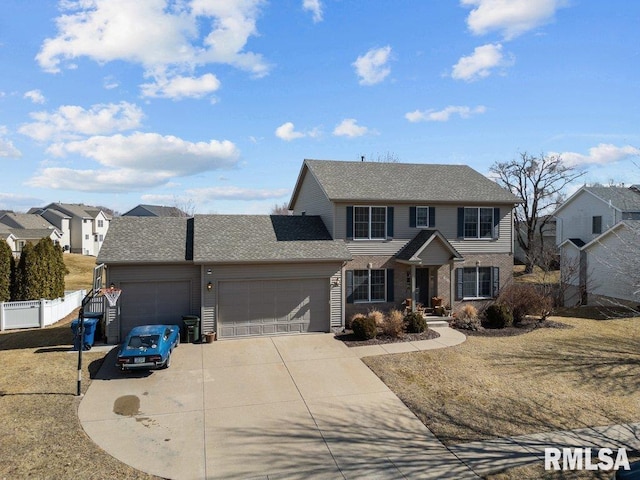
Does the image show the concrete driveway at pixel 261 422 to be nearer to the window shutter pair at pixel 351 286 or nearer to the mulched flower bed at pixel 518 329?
the window shutter pair at pixel 351 286

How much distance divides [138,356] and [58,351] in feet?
15.6

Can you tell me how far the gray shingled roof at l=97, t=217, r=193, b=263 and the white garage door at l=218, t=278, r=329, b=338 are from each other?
263 centimetres

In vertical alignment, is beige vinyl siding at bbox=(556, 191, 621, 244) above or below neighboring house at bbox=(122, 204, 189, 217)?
below

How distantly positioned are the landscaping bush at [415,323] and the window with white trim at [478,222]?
19.1 ft

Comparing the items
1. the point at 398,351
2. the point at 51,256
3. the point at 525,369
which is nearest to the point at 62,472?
the point at 398,351

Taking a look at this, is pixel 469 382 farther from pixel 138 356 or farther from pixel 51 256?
pixel 51 256

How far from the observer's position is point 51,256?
24.8m

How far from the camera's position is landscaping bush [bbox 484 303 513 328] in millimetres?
20141

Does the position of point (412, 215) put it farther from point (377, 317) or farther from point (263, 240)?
point (263, 240)

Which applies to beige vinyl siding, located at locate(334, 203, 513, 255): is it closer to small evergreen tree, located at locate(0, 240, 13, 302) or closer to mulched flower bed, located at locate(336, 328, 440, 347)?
mulched flower bed, located at locate(336, 328, 440, 347)

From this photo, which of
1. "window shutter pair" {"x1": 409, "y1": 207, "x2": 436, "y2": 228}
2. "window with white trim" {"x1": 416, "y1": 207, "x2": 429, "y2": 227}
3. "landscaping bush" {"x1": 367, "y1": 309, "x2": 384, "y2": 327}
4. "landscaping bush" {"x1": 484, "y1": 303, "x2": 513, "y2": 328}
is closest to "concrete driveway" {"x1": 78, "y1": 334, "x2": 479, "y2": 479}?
"landscaping bush" {"x1": 367, "y1": 309, "x2": 384, "y2": 327}

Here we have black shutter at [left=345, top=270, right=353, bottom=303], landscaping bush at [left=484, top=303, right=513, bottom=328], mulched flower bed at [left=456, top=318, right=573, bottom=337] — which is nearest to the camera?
mulched flower bed at [left=456, top=318, right=573, bottom=337]

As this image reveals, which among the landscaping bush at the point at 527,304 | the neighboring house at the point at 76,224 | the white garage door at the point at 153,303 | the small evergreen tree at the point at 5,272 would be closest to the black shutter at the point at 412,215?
the landscaping bush at the point at 527,304

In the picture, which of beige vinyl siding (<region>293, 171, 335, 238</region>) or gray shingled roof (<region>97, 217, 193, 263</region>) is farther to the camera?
beige vinyl siding (<region>293, 171, 335, 238</region>)
